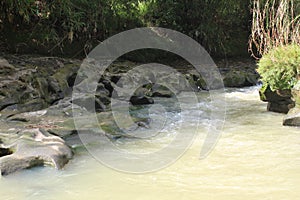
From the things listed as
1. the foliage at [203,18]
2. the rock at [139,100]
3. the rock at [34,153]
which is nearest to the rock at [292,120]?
the rock at [139,100]

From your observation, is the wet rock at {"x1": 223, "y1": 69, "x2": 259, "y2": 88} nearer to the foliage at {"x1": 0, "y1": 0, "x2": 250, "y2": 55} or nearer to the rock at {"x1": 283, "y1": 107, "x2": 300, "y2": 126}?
the foliage at {"x1": 0, "y1": 0, "x2": 250, "y2": 55}

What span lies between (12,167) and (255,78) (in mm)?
7225

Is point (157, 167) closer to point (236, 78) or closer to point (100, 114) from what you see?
point (100, 114)

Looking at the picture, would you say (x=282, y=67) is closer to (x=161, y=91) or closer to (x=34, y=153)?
(x=161, y=91)

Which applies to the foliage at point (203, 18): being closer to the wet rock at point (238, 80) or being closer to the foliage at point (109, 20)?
the foliage at point (109, 20)

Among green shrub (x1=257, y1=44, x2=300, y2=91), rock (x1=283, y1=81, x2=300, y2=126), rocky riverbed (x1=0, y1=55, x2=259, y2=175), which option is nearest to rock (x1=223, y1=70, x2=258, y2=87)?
rocky riverbed (x1=0, y1=55, x2=259, y2=175)

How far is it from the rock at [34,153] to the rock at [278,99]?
3325 millimetres

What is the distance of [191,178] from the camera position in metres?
2.90

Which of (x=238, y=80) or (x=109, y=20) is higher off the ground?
(x=109, y=20)

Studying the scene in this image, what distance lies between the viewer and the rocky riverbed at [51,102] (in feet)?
10.9

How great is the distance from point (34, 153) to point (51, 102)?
2.86 metres

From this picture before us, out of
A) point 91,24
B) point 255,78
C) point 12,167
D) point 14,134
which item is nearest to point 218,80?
point 255,78

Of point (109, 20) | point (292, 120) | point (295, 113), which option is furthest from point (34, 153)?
point (109, 20)

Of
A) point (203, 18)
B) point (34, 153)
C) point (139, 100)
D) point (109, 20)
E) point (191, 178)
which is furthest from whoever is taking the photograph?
point (203, 18)
